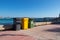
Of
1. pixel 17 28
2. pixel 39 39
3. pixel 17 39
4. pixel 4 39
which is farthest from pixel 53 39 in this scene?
pixel 17 28

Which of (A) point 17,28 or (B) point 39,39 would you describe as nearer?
(B) point 39,39

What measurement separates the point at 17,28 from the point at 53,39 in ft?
19.5

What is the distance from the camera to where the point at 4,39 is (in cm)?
924

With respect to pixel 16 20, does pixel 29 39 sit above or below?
below

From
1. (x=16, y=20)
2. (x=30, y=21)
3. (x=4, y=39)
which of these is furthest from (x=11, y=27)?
(x=4, y=39)

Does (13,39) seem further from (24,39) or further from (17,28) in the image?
(17,28)

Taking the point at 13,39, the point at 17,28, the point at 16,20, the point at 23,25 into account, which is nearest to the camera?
the point at 13,39

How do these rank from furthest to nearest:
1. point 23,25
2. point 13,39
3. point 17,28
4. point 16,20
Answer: point 16,20, point 23,25, point 17,28, point 13,39

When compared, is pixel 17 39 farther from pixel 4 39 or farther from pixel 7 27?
pixel 7 27

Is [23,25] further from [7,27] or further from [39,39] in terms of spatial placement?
[39,39]

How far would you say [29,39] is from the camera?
9.40 meters

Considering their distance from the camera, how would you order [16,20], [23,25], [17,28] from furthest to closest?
[16,20] < [23,25] < [17,28]

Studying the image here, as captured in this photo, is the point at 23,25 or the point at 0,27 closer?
the point at 0,27

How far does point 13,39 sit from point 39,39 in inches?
70.1
